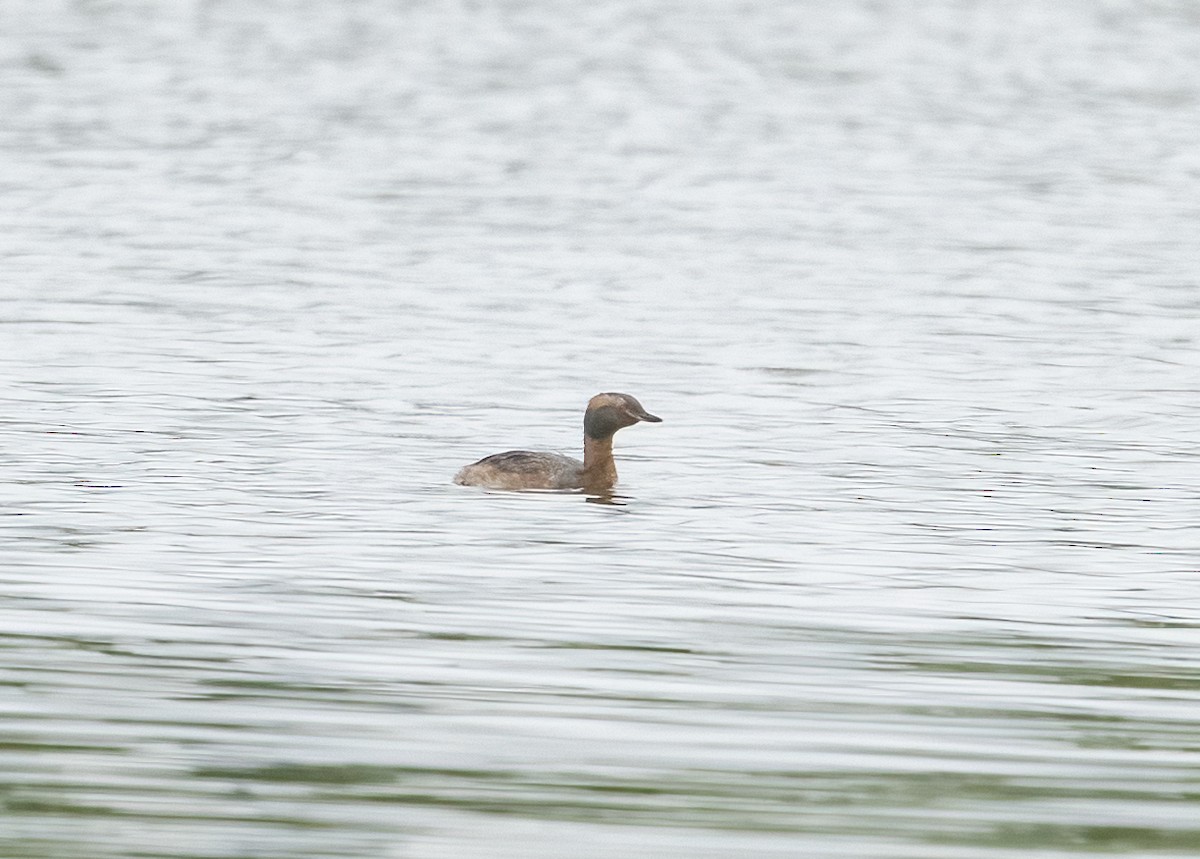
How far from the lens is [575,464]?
1442 cm

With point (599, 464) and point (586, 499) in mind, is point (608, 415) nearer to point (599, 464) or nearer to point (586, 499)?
point (599, 464)

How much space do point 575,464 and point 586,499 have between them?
21.0 inches

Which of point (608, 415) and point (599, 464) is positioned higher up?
point (608, 415)

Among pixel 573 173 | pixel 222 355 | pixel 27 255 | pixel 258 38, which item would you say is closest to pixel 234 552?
pixel 222 355

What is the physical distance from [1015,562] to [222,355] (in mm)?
7910

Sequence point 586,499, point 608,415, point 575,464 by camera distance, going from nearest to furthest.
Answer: point 586,499
point 575,464
point 608,415

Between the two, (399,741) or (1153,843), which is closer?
(1153,843)

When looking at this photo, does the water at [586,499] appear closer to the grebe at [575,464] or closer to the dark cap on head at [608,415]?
the grebe at [575,464]

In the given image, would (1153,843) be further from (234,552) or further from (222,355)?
(222,355)

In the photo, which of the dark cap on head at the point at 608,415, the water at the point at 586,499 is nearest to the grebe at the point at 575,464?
the dark cap on head at the point at 608,415

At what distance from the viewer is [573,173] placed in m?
30.2

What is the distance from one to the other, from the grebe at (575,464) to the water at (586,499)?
215mm

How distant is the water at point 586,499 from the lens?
7.90 m

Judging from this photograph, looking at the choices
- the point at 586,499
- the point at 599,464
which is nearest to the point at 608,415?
the point at 599,464
